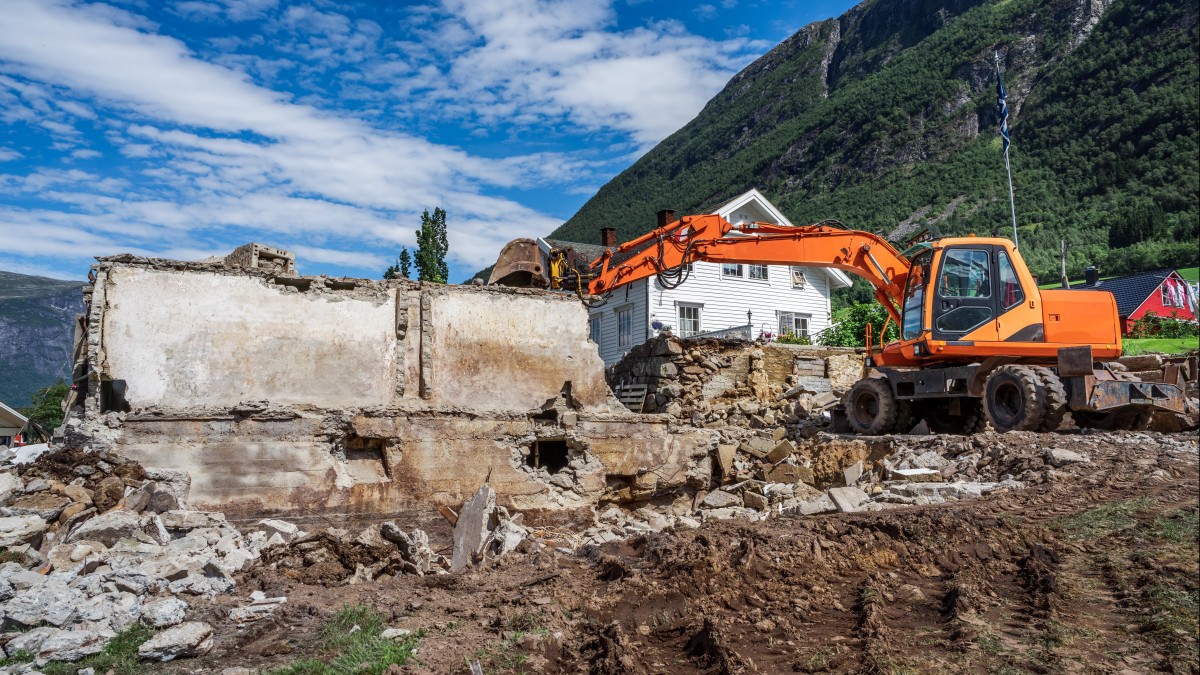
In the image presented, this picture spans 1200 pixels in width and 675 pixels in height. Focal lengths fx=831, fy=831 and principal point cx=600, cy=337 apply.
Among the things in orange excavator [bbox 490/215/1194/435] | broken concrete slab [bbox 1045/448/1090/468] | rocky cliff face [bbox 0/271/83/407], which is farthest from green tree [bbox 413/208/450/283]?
rocky cliff face [bbox 0/271/83/407]

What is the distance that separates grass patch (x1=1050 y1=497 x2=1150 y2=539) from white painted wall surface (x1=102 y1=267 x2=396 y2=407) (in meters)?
8.10

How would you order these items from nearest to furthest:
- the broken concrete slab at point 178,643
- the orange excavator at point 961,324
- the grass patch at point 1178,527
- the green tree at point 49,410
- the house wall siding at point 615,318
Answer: the broken concrete slab at point 178,643
the grass patch at point 1178,527
the orange excavator at point 961,324
the house wall siding at point 615,318
the green tree at point 49,410

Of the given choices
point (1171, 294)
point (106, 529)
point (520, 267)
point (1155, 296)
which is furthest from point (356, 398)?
point (1171, 294)

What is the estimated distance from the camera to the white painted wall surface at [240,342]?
32.8 feet

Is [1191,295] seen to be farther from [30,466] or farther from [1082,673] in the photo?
[30,466]

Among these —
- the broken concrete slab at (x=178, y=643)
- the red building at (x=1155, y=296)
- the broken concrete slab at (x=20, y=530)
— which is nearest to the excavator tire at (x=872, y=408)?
the broken concrete slab at (x=178, y=643)

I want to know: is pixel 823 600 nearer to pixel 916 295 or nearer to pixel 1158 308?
pixel 916 295

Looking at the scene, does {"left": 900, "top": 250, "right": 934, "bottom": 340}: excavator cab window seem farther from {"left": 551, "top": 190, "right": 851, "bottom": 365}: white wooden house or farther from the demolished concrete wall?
{"left": 551, "top": 190, "right": 851, "bottom": 365}: white wooden house

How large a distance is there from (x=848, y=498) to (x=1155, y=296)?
3379 cm

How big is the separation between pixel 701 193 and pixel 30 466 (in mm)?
70518

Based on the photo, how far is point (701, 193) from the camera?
75875mm

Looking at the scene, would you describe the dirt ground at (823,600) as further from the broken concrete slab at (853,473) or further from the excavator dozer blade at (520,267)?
the excavator dozer blade at (520,267)

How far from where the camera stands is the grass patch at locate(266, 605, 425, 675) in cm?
472

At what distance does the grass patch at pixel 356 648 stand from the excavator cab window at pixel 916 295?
31.7 feet
